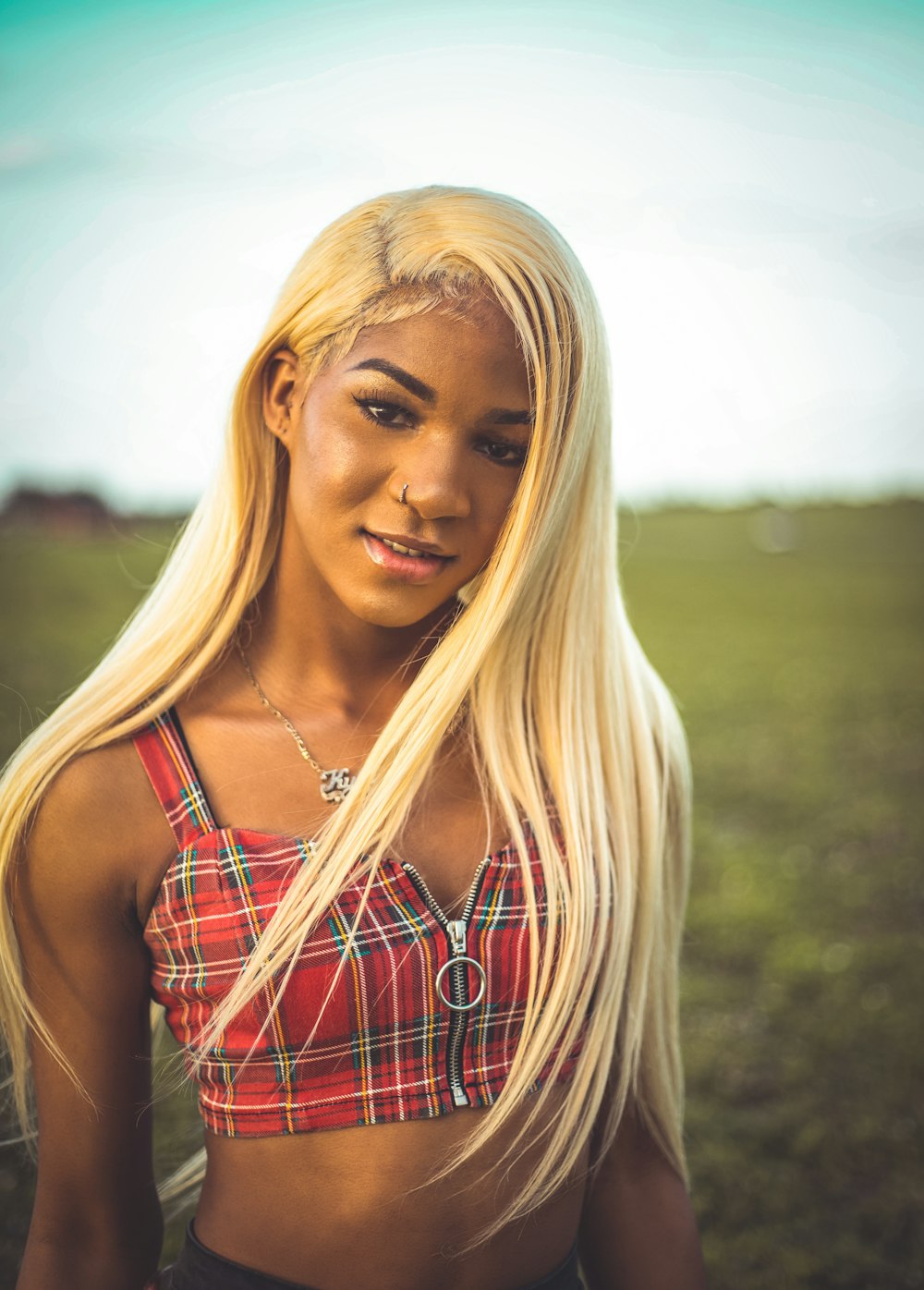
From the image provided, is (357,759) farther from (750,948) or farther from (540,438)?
(750,948)

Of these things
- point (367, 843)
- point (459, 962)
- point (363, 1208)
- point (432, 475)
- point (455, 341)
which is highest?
point (455, 341)

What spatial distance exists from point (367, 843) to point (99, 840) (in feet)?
1.48

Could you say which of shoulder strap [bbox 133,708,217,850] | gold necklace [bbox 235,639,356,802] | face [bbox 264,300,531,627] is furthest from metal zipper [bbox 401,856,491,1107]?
face [bbox 264,300,531,627]

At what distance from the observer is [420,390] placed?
1.76 m

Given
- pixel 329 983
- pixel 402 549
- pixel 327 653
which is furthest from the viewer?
pixel 327 653

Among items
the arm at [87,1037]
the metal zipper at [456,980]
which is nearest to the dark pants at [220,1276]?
the arm at [87,1037]

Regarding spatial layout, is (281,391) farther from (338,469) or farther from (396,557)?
(396,557)

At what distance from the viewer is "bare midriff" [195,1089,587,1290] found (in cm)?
178

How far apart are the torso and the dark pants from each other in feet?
0.05

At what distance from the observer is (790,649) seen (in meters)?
19.3

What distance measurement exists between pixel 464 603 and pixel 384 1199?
1.09 m

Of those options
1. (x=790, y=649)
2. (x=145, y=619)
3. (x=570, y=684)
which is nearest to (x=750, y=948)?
(x=570, y=684)

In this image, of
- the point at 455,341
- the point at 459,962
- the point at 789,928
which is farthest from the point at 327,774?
the point at 789,928

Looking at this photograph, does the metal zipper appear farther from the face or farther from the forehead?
the forehead
